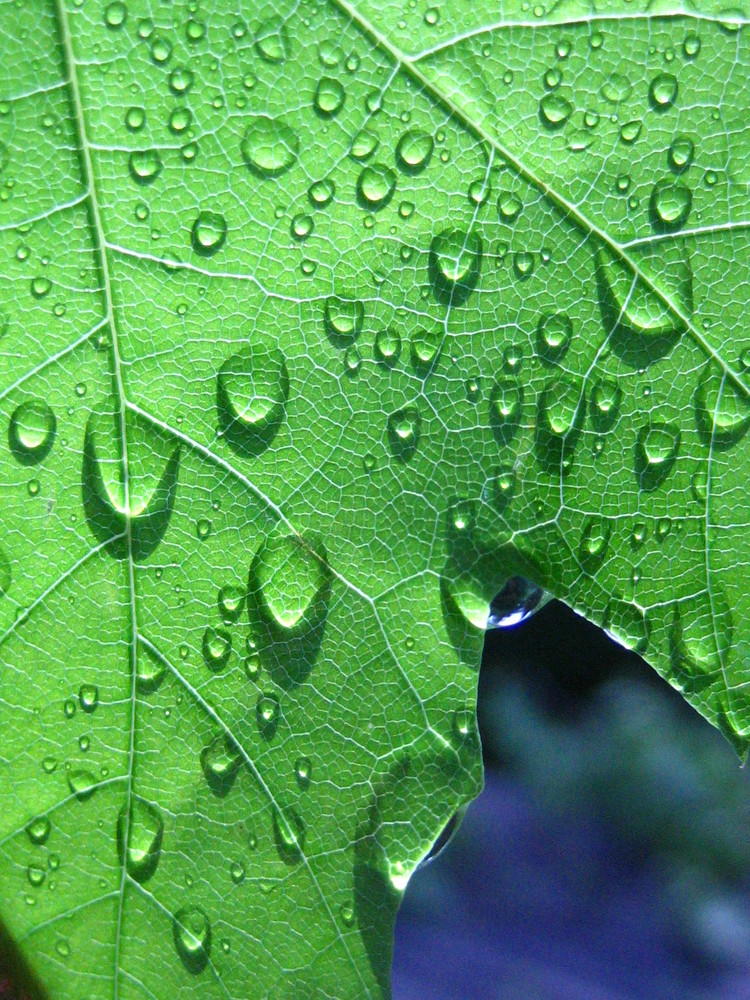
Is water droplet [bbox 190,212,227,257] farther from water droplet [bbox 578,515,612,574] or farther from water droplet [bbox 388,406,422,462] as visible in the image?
water droplet [bbox 578,515,612,574]

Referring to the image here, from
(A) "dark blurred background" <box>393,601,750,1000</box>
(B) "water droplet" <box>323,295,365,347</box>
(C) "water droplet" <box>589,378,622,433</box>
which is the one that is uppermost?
(B) "water droplet" <box>323,295,365,347</box>

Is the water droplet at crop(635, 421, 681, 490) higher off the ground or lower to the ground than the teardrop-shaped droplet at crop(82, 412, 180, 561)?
lower

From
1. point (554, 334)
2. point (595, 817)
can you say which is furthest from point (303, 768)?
point (595, 817)

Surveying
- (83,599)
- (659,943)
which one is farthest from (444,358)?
(659,943)

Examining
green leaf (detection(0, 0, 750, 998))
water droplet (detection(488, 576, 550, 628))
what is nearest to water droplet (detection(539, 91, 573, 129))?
green leaf (detection(0, 0, 750, 998))

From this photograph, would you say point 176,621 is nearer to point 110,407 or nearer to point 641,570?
point 110,407

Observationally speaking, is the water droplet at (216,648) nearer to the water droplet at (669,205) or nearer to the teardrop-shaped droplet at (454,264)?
the teardrop-shaped droplet at (454,264)
